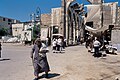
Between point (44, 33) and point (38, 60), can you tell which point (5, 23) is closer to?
point (44, 33)

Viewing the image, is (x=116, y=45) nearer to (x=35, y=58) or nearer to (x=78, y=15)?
(x=35, y=58)

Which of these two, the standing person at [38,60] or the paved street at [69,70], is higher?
the standing person at [38,60]

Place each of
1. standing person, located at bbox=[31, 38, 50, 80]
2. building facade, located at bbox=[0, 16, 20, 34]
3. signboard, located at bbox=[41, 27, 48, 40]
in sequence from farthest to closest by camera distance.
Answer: building facade, located at bbox=[0, 16, 20, 34]
signboard, located at bbox=[41, 27, 48, 40]
standing person, located at bbox=[31, 38, 50, 80]

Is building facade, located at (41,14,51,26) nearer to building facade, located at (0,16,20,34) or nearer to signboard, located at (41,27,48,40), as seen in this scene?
signboard, located at (41,27,48,40)

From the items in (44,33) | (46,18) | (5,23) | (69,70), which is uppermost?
(5,23)

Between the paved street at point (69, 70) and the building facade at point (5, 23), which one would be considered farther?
the building facade at point (5, 23)

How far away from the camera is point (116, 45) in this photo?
72.1 feet

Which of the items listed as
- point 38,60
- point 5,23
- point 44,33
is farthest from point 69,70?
point 5,23

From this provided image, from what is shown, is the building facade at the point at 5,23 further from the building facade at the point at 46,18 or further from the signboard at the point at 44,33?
the signboard at the point at 44,33

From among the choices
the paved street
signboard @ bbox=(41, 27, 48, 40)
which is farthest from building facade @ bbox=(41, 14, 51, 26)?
the paved street

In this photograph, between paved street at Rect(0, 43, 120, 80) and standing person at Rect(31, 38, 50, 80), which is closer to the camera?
standing person at Rect(31, 38, 50, 80)

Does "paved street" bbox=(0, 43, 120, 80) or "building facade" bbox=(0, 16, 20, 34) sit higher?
"building facade" bbox=(0, 16, 20, 34)

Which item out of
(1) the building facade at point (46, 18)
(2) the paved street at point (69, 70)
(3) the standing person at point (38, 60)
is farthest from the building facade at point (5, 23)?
(3) the standing person at point (38, 60)

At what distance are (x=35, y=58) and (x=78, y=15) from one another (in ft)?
161
